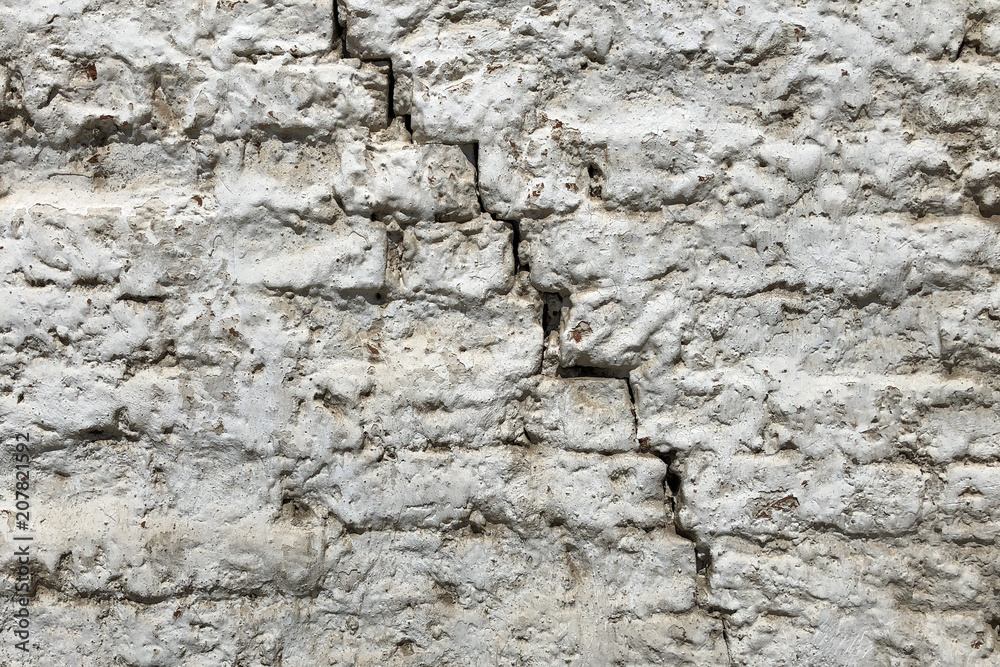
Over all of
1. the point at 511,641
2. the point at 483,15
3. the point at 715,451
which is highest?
the point at 483,15

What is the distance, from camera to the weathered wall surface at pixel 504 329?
1.39 m

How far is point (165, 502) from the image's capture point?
148 centimetres

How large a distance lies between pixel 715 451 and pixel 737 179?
541 millimetres

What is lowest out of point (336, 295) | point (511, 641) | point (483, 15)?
point (511, 641)

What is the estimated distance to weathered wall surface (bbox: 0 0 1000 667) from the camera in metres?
1.39

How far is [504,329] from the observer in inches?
57.3

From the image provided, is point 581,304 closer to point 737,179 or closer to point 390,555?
point 737,179

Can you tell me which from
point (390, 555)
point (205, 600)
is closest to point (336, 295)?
point (390, 555)

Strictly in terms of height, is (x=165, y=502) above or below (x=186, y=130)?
below

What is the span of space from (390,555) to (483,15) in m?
1.11

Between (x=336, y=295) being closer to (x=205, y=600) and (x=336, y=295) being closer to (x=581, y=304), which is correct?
(x=581, y=304)

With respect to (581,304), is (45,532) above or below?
below

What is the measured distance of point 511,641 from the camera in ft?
4.79

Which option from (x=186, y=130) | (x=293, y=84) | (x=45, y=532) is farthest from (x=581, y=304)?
(x=45, y=532)
